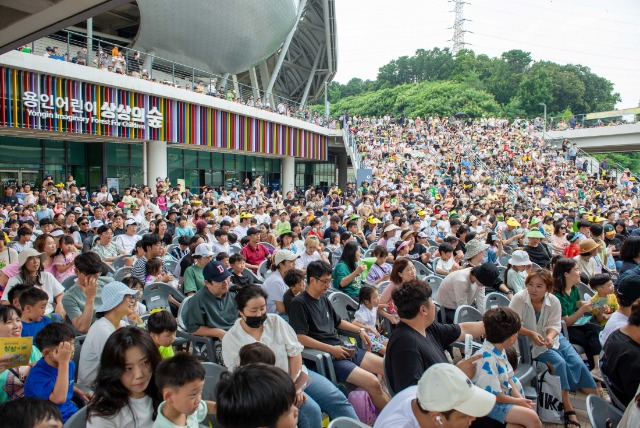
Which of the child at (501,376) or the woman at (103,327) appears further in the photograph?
the woman at (103,327)

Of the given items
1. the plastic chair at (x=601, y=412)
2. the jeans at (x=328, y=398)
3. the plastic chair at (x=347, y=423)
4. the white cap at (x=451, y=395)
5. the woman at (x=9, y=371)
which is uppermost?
the white cap at (x=451, y=395)

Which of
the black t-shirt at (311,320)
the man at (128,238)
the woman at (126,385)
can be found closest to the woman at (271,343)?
the black t-shirt at (311,320)

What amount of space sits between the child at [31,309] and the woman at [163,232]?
4.95 meters

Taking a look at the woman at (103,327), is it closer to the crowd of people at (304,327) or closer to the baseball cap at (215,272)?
the crowd of people at (304,327)

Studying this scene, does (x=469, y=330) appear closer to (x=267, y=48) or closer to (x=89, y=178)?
(x=89, y=178)

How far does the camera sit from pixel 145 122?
19078mm

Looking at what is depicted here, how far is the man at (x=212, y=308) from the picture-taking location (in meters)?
4.86

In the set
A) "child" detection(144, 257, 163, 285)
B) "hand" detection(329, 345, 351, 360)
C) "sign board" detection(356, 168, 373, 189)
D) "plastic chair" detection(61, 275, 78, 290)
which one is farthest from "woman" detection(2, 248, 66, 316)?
"sign board" detection(356, 168, 373, 189)

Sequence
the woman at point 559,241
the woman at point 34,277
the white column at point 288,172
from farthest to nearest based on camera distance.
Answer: the white column at point 288,172
the woman at point 559,241
the woman at point 34,277

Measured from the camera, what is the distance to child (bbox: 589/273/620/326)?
5516mm

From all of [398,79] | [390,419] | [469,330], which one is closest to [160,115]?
[469,330]

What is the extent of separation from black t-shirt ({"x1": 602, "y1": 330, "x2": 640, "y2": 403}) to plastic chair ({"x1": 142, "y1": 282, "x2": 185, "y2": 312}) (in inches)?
174

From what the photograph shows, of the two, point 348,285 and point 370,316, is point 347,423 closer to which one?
point 370,316

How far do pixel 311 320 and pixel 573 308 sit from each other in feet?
9.65
